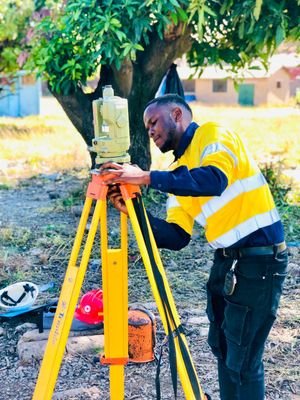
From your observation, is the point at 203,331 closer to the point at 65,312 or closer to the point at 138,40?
the point at 65,312

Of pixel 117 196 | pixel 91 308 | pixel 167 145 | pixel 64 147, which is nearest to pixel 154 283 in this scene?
Result: pixel 117 196

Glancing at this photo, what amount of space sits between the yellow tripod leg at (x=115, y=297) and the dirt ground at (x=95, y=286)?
2.39ft

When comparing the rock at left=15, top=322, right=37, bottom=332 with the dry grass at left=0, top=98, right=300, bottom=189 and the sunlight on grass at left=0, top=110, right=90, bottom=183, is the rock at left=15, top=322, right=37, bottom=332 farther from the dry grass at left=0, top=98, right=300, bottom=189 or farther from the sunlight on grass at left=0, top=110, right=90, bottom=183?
the sunlight on grass at left=0, top=110, right=90, bottom=183

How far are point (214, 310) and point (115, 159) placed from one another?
84 centimetres

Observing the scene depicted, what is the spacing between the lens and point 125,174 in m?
2.34

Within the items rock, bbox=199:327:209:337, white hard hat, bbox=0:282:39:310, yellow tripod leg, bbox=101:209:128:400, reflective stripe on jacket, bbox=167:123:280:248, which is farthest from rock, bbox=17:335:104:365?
reflective stripe on jacket, bbox=167:123:280:248

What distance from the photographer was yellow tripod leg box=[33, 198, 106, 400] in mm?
2428

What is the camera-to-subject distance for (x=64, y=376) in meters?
3.58

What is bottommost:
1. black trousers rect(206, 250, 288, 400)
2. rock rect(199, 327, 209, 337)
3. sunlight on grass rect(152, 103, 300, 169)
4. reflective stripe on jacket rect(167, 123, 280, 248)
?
Answer: sunlight on grass rect(152, 103, 300, 169)

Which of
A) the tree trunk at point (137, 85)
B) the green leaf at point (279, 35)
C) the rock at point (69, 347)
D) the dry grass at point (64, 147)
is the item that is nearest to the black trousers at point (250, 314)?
the rock at point (69, 347)

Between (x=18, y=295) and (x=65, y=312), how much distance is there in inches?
81.6

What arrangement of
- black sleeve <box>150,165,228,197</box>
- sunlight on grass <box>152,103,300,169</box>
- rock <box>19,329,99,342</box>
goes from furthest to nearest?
sunlight on grass <box>152,103,300,169</box> < rock <box>19,329,99,342</box> < black sleeve <box>150,165,228,197</box>

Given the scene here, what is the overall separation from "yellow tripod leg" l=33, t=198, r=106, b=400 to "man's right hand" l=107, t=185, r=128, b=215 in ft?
0.23

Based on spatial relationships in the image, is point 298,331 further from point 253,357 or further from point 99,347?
point 253,357
